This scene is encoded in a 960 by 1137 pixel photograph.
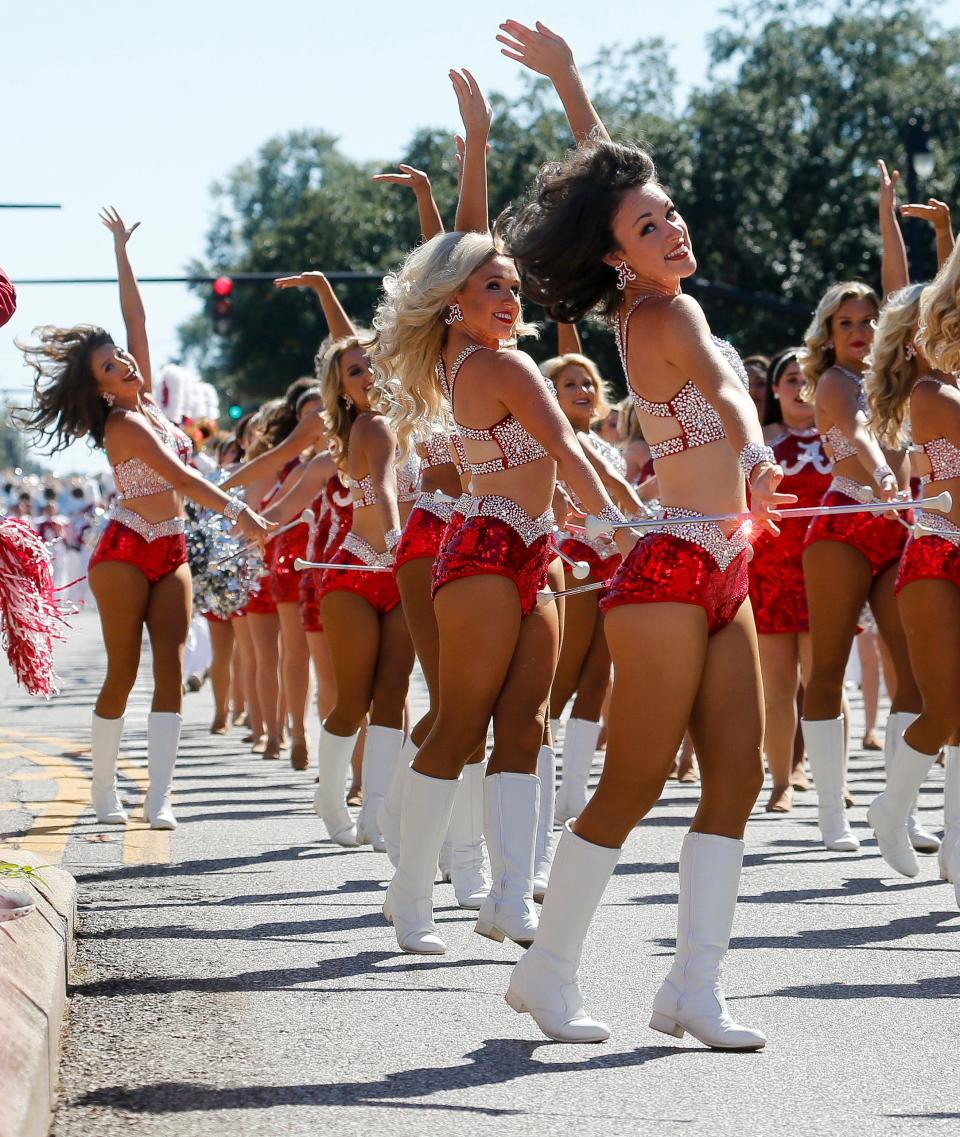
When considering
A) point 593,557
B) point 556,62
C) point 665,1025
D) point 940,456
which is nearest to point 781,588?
point 593,557

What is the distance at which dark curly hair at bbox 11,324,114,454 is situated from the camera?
8.48m

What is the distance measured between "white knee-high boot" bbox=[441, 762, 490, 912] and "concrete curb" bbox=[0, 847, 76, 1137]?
53.4 inches

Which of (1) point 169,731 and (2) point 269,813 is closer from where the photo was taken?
(1) point 169,731

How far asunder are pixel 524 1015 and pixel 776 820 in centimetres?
417

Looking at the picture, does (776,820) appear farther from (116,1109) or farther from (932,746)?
(116,1109)

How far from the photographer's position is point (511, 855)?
5637mm

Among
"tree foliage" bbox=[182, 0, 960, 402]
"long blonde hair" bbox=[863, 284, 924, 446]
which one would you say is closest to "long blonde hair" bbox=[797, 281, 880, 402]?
"long blonde hair" bbox=[863, 284, 924, 446]

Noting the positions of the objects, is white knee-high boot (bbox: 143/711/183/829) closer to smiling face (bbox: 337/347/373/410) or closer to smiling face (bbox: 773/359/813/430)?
smiling face (bbox: 337/347/373/410)

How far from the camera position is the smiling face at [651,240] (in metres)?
4.67

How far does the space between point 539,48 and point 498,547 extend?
1358 millimetres

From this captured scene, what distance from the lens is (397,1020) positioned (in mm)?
4914

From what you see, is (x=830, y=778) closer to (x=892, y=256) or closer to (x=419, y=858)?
(x=892, y=256)

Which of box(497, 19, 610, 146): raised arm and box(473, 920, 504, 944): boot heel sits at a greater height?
box(497, 19, 610, 146): raised arm

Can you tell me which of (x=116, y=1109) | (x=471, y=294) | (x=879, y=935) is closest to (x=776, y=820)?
(x=879, y=935)
